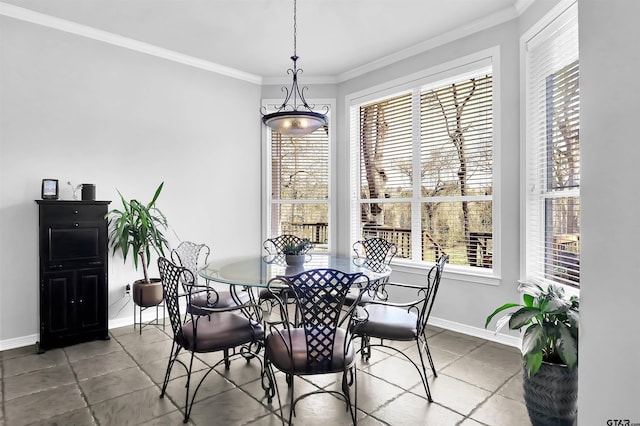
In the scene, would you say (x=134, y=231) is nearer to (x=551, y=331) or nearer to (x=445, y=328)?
(x=445, y=328)

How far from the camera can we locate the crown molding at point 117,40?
3.22 meters

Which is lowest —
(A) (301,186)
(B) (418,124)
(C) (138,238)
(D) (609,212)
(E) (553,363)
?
(E) (553,363)

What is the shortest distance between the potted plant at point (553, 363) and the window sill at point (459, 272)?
1.45m

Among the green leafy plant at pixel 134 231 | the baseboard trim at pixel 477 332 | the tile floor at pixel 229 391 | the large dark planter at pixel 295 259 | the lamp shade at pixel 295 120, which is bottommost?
the tile floor at pixel 229 391

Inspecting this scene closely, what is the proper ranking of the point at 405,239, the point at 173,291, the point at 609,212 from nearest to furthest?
the point at 609,212 < the point at 173,291 < the point at 405,239

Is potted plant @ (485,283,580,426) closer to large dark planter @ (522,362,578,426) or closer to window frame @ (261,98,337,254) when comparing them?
large dark planter @ (522,362,578,426)

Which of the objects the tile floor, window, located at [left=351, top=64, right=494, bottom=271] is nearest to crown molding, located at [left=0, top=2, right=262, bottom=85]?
window, located at [left=351, top=64, right=494, bottom=271]

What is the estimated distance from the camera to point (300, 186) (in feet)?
16.1

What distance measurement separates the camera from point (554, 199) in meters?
2.88

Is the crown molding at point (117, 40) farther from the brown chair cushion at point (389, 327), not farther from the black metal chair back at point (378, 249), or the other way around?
the brown chair cushion at point (389, 327)

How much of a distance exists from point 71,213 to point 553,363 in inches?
153

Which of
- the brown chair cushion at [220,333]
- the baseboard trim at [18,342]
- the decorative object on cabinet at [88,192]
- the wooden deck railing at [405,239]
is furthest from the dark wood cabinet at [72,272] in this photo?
the wooden deck railing at [405,239]

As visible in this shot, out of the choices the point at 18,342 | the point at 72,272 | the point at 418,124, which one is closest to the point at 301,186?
the point at 418,124

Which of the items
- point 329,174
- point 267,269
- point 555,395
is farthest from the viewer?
point 329,174
